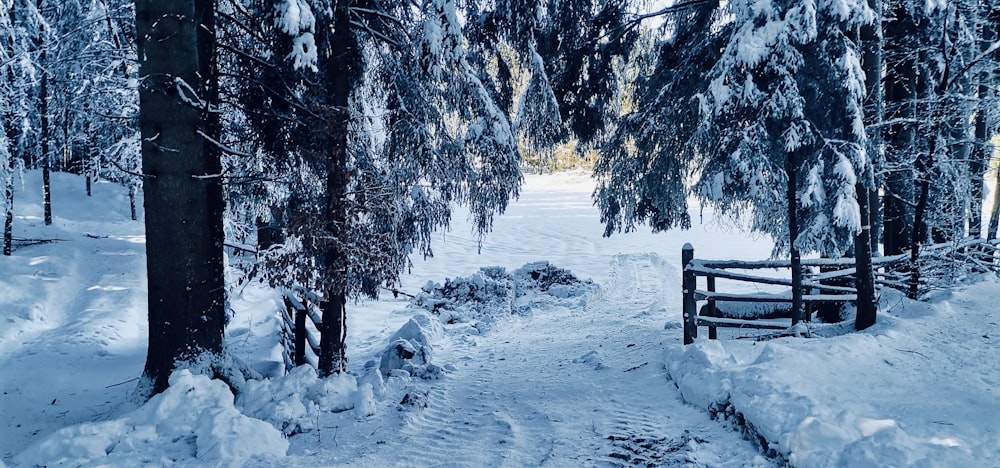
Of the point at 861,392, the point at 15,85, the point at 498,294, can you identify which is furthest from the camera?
the point at 15,85

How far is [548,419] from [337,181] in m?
3.30

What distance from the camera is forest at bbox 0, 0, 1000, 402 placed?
4898mm

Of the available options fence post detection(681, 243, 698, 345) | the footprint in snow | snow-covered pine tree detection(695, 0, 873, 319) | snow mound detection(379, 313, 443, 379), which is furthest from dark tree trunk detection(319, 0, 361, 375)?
fence post detection(681, 243, 698, 345)

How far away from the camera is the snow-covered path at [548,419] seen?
4.12 m

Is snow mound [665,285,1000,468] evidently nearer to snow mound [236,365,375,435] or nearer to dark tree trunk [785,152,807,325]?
dark tree trunk [785,152,807,325]

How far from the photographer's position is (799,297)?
722 cm

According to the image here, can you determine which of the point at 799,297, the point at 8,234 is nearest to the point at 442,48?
the point at 799,297

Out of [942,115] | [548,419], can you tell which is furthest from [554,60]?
[548,419]

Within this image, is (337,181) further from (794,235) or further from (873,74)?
(873,74)

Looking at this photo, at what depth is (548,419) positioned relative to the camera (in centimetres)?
500

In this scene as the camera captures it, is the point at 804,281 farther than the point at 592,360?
Yes

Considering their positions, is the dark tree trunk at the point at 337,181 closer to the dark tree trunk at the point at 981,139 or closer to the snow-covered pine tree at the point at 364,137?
the snow-covered pine tree at the point at 364,137

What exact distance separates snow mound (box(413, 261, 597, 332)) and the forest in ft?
15.1

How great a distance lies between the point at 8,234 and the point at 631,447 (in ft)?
61.5
